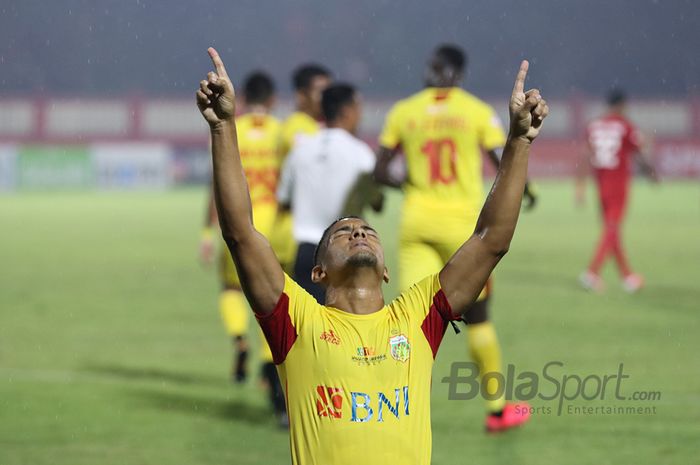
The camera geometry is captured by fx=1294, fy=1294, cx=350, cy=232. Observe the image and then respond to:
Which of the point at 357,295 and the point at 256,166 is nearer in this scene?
the point at 357,295

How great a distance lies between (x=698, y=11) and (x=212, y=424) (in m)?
63.0

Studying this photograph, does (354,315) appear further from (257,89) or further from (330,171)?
(257,89)

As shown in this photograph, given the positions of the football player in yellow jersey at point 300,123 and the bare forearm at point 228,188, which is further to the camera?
Answer: the football player in yellow jersey at point 300,123

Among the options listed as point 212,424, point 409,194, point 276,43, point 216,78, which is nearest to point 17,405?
point 212,424

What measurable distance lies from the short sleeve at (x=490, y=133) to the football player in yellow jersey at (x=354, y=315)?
12.0 ft

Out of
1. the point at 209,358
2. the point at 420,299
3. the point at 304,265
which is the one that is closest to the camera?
the point at 420,299

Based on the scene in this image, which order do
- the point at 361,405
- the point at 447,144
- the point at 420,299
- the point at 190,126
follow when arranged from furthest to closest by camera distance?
1. the point at 190,126
2. the point at 447,144
3. the point at 420,299
4. the point at 361,405

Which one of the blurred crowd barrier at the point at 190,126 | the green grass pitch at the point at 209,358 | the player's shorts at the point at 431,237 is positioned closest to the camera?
the green grass pitch at the point at 209,358

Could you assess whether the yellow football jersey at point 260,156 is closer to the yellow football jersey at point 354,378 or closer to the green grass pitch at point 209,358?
the green grass pitch at point 209,358

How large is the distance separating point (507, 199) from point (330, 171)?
12.5 ft

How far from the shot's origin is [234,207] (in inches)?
159

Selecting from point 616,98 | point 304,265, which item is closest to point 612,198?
point 616,98

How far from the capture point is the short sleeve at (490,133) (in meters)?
7.84

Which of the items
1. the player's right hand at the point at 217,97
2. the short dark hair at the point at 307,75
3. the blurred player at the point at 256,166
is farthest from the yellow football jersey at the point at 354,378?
the blurred player at the point at 256,166
